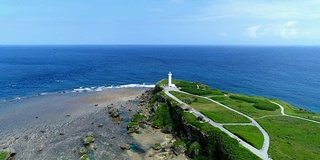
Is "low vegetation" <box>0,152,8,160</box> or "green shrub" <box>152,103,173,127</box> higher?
"green shrub" <box>152,103,173,127</box>

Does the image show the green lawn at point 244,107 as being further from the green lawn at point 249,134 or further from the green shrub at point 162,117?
the green shrub at point 162,117

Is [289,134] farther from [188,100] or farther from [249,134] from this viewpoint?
[188,100]

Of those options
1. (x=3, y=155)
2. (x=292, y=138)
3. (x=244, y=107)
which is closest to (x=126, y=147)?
(x=3, y=155)

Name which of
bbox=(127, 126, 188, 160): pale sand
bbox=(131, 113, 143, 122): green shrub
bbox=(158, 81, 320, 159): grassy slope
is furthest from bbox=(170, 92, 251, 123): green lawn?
bbox=(131, 113, 143, 122): green shrub

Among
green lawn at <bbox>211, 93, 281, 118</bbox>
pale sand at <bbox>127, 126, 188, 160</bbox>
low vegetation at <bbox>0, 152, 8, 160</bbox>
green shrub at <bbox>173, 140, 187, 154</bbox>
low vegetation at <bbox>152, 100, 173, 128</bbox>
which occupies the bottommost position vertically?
pale sand at <bbox>127, 126, 188, 160</bbox>

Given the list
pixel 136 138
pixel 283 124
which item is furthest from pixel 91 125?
pixel 283 124

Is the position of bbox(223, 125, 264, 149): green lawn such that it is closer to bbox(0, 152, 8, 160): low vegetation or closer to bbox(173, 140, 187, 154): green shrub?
bbox(173, 140, 187, 154): green shrub

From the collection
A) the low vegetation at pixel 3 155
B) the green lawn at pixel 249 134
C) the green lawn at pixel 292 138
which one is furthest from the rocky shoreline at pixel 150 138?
the low vegetation at pixel 3 155
